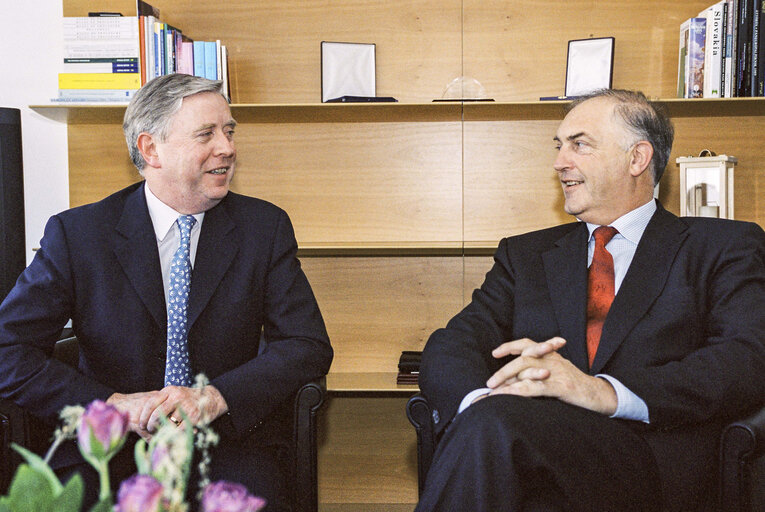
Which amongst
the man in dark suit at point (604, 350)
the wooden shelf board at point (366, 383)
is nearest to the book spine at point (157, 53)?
the wooden shelf board at point (366, 383)

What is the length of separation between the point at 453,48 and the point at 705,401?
71.4 inches

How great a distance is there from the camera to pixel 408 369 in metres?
2.84

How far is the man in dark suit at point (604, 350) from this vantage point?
146 cm

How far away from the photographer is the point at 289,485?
6.25ft

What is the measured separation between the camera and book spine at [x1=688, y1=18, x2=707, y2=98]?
2711 mm

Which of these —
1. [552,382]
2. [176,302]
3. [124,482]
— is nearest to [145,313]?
[176,302]

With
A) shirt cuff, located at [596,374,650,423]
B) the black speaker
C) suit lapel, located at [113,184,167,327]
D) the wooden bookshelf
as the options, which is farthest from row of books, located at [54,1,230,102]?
shirt cuff, located at [596,374,650,423]

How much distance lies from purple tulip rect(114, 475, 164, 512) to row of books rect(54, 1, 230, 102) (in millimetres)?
2305

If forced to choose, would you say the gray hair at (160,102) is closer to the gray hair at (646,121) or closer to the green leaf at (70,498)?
the gray hair at (646,121)

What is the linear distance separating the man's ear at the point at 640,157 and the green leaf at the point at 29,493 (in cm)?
182

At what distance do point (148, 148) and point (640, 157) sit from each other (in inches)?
56.4

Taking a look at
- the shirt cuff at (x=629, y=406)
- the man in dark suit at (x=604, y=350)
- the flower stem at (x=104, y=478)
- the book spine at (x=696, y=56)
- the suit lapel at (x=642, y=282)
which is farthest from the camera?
the book spine at (x=696, y=56)

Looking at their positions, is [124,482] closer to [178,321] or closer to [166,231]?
[178,321]

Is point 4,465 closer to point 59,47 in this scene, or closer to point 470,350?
point 470,350
